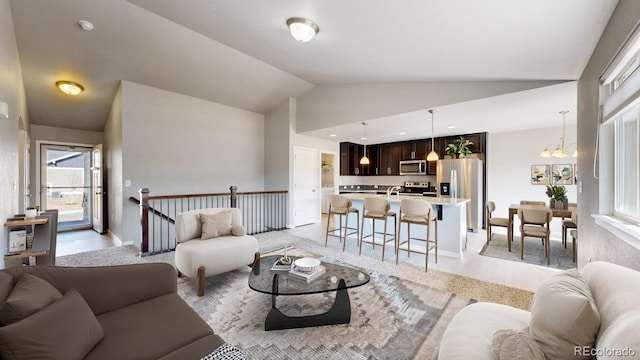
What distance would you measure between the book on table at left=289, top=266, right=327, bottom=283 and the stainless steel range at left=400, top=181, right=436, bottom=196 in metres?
5.31

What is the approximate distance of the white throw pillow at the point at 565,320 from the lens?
3.20 feet

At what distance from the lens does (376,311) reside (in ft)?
7.62

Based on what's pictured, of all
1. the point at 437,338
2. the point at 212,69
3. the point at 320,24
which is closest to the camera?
the point at 437,338

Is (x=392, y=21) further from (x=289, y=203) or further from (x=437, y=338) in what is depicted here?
(x=289, y=203)

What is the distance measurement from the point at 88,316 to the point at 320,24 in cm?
299

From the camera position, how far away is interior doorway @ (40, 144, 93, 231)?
589 cm

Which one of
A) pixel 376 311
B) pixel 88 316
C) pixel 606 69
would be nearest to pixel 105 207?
pixel 88 316

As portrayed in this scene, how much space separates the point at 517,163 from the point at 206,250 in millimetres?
6646

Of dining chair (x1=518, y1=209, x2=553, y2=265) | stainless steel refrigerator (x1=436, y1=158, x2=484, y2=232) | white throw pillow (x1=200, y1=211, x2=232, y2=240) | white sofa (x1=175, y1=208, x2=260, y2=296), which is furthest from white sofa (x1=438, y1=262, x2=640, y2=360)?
stainless steel refrigerator (x1=436, y1=158, x2=484, y2=232)

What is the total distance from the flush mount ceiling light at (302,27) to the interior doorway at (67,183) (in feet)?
21.7

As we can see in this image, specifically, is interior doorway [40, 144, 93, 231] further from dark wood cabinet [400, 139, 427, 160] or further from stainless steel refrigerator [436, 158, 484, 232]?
stainless steel refrigerator [436, 158, 484, 232]

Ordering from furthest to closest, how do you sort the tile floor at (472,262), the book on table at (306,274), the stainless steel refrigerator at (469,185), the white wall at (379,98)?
the stainless steel refrigerator at (469,185), the white wall at (379,98), the tile floor at (472,262), the book on table at (306,274)

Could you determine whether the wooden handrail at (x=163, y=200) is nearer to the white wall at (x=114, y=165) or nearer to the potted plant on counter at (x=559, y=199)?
the white wall at (x=114, y=165)

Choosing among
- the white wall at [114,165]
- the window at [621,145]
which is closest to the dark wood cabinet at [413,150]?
the window at [621,145]
